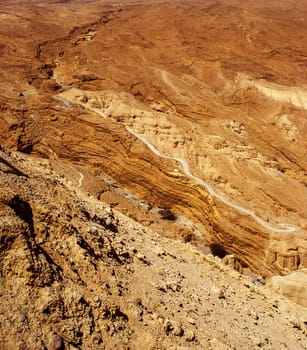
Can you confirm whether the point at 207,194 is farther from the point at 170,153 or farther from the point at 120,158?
the point at 120,158

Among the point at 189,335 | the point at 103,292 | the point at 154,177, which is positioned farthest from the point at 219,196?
the point at 103,292

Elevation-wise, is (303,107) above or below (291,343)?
below

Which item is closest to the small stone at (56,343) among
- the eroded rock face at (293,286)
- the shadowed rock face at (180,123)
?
the eroded rock face at (293,286)

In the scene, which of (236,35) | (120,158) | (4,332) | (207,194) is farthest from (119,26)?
(4,332)

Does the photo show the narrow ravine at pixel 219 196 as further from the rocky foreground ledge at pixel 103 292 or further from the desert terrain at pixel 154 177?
the rocky foreground ledge at pixel 103 292

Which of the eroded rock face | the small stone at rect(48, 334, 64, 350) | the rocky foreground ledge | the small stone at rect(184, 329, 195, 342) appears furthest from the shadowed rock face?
the small stone at rect(48, 334, 64, 350)

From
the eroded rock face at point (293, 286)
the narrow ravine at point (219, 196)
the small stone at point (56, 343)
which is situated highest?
the small stone at point (56, 343)
